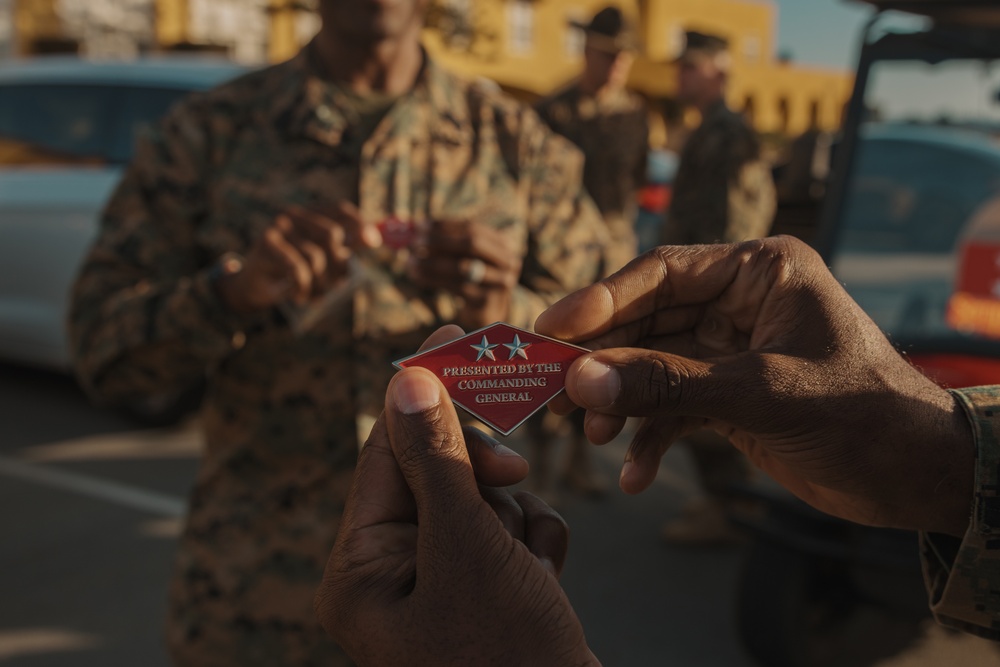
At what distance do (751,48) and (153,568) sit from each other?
34.0 metres

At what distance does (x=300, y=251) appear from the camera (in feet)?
5.70

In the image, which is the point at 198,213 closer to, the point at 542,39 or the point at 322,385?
the point at 322,385

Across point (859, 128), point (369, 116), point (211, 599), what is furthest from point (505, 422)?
point (859, 128)

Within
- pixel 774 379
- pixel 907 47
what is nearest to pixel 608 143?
pixel 907 47

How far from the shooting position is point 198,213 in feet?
6.40

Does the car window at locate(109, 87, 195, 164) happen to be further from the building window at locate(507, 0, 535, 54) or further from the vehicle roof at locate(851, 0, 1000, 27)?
the building window at locate(507, 0, 535, 54)

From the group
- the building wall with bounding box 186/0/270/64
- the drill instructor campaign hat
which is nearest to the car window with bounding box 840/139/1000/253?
the drill instructor campaign hat

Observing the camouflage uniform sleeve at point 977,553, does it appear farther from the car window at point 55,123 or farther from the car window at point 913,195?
the car window at point 55,123

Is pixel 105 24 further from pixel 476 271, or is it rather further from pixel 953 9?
pixel 476 271

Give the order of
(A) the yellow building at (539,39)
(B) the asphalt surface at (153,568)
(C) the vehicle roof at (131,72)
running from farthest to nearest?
(A) the yellow building at (539,39), (C) the vehicle roof at (131,72), (B) the asphalt surface at (153,568)

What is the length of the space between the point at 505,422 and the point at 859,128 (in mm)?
2544

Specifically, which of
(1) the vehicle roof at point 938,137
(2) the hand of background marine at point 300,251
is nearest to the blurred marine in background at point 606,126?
(1) the vehicle roof at point 938,137

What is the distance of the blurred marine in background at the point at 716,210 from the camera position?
4.31 m

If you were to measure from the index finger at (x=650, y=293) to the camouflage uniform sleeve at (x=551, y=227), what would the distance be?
0.96 metres
